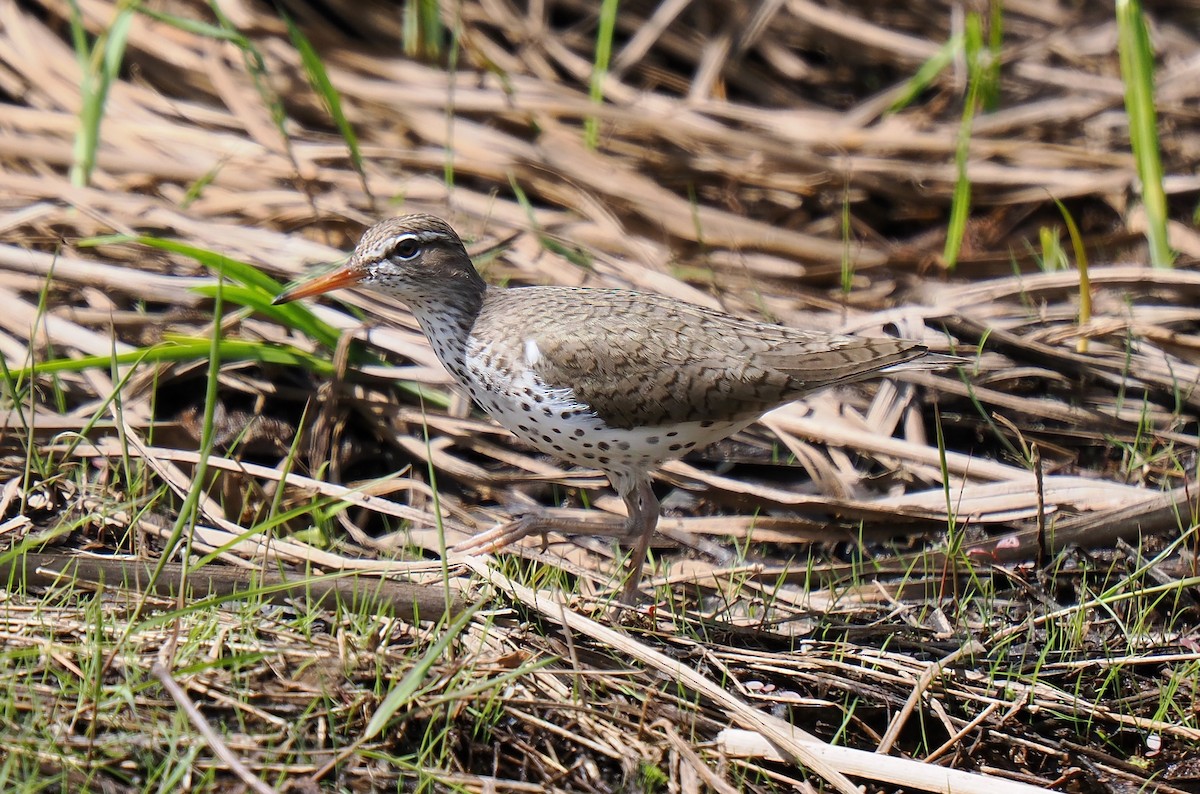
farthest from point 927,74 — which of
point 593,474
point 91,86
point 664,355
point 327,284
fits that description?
point 91,86

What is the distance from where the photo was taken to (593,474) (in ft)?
20.6

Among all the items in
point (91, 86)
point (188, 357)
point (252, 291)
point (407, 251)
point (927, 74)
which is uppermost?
point (927, 74)

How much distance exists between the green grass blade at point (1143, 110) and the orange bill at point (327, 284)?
428 cm

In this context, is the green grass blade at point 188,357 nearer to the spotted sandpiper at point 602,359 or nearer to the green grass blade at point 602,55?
the spotted sandpiper at point 602,359

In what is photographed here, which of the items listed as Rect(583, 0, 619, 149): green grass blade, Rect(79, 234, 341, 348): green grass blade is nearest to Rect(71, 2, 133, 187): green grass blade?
Rect(79, 234, 341, 348): green grass blade

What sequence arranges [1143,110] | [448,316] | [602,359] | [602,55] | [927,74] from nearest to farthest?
1. [602,359]
2. [448,316]
3. [1143,110]
4. [602,55]
5. [927,74]

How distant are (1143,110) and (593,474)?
3564 millimetres

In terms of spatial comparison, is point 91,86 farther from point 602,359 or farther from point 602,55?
point 602,359

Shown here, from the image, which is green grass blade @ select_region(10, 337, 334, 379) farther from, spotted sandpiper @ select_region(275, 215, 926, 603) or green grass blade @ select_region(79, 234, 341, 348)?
spotted sandpiper @ select_region(275, 215, 926, 603)

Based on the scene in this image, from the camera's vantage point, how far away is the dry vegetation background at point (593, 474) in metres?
4.16

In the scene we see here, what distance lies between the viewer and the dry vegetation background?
4.16 m

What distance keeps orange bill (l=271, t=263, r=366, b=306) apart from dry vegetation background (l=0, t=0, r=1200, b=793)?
503 mm

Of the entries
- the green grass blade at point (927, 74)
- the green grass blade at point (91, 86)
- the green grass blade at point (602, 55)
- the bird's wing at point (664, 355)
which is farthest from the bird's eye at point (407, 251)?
the green grass blade at point (927, 74)

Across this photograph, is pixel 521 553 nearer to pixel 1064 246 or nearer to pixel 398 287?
pixel 398 287
